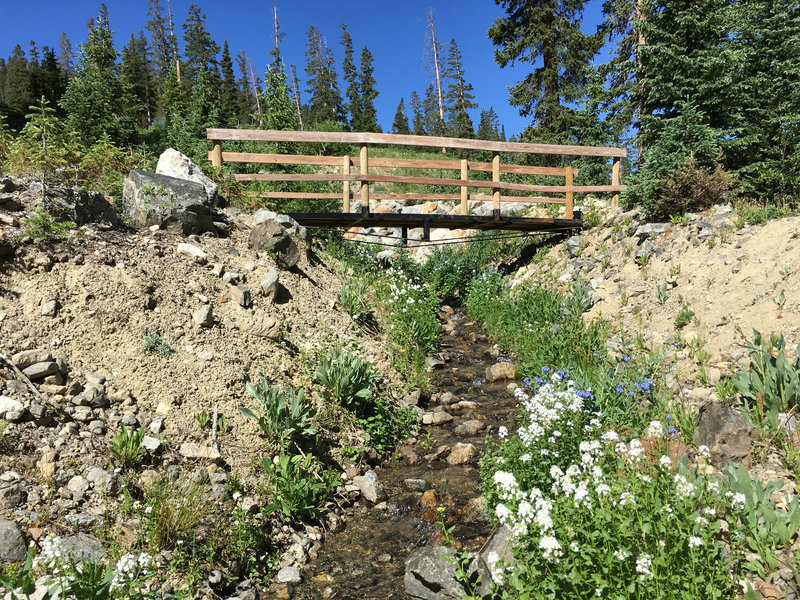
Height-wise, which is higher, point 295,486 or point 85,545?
point 85,545

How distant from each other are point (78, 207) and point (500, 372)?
686 cm

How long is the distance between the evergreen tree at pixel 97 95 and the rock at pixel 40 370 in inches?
365

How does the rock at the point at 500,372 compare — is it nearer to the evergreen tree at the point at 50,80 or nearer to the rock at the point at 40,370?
the rock at the point at 40,370

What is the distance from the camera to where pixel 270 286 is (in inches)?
292

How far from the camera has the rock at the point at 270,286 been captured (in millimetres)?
7397

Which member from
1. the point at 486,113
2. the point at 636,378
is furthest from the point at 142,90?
the point at 636,378

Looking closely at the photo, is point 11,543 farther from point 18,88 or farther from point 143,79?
point 18,88

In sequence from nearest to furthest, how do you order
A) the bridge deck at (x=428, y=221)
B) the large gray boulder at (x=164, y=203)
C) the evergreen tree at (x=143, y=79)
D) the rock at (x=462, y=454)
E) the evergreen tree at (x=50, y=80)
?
1. the rock at (x=462, y=454)
2. the large gray boulder at (x=164, y=203)
3. the bridge deck at (x=428, y=221)
4. the evergreen tree at (x=50, y=80)
5. the evergreen tree at (x=143, y=79)

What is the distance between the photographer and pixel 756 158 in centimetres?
1279

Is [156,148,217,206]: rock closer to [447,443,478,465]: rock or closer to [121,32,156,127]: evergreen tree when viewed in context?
[447,443,478,465]: rock

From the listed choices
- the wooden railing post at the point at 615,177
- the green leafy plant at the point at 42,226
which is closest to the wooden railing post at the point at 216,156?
the green leafy plant at the point at 42,226

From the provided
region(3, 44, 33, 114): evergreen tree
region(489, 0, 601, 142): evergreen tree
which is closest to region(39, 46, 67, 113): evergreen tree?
region(3, 44, 33, 114): evergreen tree

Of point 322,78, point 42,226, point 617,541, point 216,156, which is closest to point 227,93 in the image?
point 322,78

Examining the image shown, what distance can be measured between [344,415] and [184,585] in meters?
2.74
